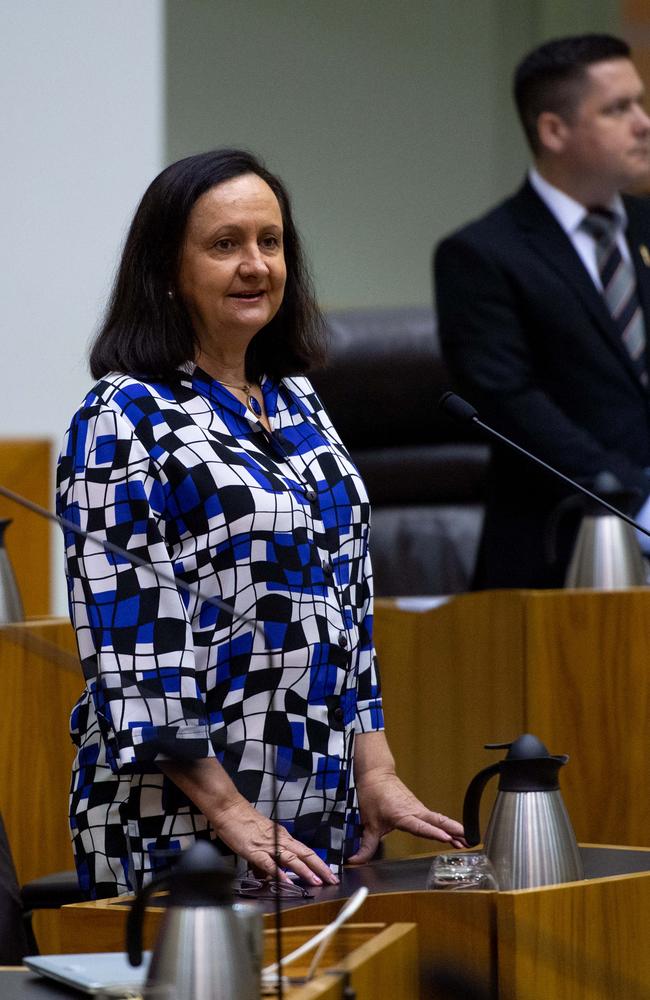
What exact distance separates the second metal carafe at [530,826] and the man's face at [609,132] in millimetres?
1709

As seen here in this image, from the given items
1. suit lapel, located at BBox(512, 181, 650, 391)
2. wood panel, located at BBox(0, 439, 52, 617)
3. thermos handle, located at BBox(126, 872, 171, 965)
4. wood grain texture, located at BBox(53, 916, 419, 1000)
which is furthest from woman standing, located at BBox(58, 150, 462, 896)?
suit lapel, located at BBox(512, 181, 650, 391)

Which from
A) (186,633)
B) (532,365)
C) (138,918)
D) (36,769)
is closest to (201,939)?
(138,918)

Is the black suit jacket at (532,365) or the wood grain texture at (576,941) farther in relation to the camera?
the black suit jacket at (532,365)

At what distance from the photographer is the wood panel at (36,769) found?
2229 millimetres

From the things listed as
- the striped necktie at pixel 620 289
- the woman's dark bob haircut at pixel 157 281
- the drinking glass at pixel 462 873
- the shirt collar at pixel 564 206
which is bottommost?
the drinking glass at pixel 462 873

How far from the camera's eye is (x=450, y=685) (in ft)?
8.96

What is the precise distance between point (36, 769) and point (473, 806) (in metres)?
0.88

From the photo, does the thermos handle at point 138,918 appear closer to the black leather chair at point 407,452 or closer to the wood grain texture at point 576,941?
the wood grain texture at point 576,941

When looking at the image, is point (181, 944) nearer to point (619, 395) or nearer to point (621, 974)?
point (621, 974)

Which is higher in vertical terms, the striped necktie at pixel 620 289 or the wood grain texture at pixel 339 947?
the striped necktie at pixel 620 289

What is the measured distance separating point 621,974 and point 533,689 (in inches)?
42.6

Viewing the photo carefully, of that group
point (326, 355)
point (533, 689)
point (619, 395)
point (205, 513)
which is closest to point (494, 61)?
point (619, 395)

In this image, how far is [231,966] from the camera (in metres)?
1.00

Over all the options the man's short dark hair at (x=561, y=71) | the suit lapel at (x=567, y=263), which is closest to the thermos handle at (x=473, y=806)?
the suit lapel at (x=567, y=263)
